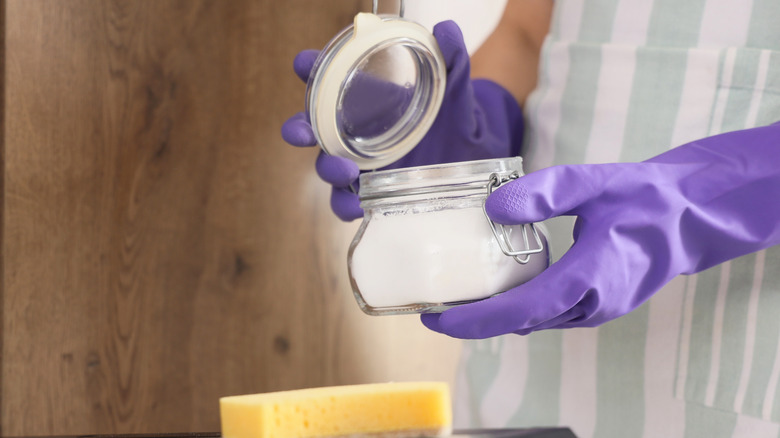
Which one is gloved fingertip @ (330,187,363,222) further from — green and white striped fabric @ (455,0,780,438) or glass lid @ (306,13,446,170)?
green and white striped fabric @ (455,0,780,438)

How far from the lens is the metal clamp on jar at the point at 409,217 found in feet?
1.43

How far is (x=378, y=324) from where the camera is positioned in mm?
Result: 1012

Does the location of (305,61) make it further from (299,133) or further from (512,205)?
(512,205)

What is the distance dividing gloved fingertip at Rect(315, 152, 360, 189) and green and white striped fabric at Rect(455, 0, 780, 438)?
0.24 m

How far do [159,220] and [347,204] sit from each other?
0.27m

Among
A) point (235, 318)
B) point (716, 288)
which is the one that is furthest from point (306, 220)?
point (716, 288)

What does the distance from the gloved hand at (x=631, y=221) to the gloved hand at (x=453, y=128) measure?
0.17 m

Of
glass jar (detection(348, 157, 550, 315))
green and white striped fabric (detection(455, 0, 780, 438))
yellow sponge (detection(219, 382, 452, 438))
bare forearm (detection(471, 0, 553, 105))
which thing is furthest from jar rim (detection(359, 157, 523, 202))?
Answer: bare forearm (detection(471, 0, 553, 105))

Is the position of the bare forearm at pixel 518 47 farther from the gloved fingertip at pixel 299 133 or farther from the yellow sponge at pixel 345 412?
the yellow sponge at pixel 345 412

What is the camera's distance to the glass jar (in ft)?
1.42

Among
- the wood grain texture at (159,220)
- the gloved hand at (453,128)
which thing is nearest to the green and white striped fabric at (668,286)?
the gloved hand at (453,128)

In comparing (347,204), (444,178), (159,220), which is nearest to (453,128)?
(347,204)

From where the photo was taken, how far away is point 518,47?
82 centimetres

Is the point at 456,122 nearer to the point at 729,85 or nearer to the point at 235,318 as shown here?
the point at 729,85
